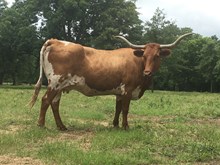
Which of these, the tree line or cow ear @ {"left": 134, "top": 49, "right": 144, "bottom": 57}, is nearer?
cow ear @ {"left": 134, "top": 49, "right": 144, "bottom": 57}

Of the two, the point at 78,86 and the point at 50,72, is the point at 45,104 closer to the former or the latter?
the point at 50,72

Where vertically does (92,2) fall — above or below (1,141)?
above

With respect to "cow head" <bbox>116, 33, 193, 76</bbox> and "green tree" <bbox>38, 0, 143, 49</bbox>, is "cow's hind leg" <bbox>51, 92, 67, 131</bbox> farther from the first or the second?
"green tree" <bbox>38, 0, 143, 49</bbox>

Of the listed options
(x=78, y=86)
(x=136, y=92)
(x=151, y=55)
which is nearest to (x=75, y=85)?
(x=78, y=86)

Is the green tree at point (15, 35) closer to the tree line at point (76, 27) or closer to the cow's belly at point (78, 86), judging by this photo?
the tree line at point (76, 27)

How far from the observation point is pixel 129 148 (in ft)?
28.5

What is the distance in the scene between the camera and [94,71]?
1147 cm

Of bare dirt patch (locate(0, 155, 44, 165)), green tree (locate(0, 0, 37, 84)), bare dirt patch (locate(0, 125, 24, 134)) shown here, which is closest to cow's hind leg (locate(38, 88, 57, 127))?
bare dirt patch (locate(0, 125, 24, 134))

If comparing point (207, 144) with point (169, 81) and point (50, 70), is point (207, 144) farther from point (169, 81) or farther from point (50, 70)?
point (169, 81)

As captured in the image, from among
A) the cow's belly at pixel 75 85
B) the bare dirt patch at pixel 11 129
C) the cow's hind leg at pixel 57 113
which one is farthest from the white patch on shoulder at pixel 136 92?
the bare dirt patch at pixel 11 129

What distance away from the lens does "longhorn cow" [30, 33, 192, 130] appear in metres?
11.2

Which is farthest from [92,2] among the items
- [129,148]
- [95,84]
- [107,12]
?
[129,148]

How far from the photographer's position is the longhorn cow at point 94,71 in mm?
11227

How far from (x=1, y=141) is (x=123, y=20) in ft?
130
